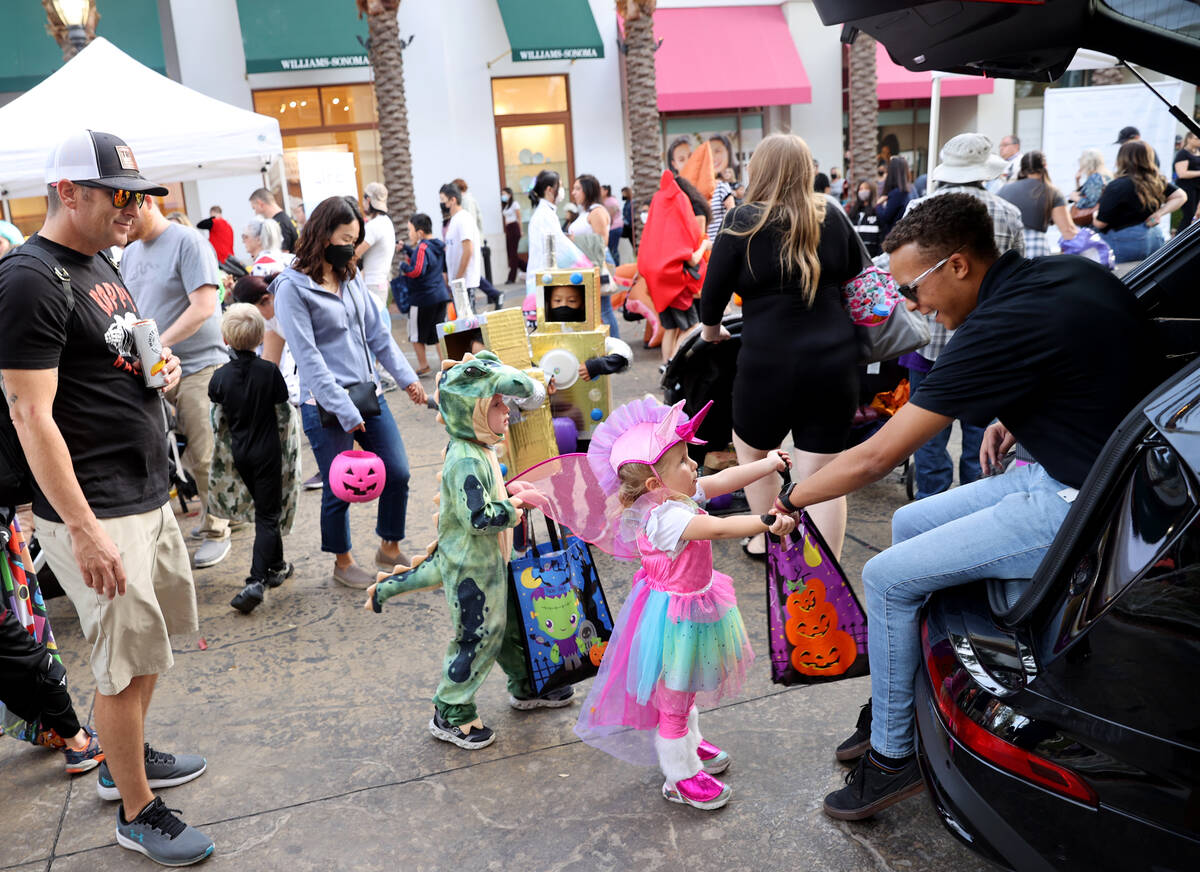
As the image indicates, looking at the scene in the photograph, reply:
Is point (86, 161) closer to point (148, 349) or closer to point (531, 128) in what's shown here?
point (148, 349)

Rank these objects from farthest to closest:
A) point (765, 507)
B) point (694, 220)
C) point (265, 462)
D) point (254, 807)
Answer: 1. point (694, 220)
2. point (265, 462)
3. point (765, 507)
4. point (254, 807)

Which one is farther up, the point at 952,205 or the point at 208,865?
the point at 952,205

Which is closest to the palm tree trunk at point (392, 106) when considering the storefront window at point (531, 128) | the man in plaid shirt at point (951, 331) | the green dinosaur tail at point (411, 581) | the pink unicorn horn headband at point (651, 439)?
the storefront window at point (531, 128)

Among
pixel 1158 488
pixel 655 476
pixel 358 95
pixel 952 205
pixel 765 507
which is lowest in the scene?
pixel 765 507

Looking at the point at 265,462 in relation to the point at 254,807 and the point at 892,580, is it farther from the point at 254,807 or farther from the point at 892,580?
the point at 892,580

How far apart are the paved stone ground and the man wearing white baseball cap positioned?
0.33 m

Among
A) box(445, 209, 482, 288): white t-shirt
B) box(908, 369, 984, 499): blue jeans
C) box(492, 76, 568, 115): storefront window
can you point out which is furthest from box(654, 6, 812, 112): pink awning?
box(908, 369, 984, 499): blue jeans

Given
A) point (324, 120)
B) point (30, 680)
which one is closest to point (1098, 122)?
point (30, 680)

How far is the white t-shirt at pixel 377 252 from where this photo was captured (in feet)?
32.0

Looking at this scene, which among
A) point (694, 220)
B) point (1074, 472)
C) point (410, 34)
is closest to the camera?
point (1074, 472)

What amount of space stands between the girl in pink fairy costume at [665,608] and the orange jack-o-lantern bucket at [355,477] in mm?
1481

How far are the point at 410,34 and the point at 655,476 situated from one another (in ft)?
55.6

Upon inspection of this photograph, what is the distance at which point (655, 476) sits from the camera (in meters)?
2.97

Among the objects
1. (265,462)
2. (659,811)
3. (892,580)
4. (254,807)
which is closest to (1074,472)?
(892,580)
